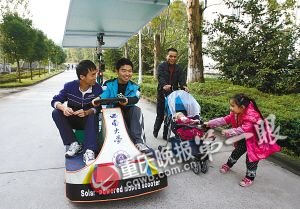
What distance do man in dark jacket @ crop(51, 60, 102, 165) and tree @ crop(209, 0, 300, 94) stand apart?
7830mm

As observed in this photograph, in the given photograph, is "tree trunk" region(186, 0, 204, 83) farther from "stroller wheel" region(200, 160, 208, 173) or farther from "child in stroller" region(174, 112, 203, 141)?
"stroller wheel" region(200, 160, 208, 173)

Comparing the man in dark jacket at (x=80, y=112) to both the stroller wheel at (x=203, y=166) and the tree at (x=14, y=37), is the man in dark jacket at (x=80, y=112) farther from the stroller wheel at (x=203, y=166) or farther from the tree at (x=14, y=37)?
the tree at (x=14, y=37)

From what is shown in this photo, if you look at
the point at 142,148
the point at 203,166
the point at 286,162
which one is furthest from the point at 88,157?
the point at 286,162

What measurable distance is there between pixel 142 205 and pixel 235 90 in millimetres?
7069

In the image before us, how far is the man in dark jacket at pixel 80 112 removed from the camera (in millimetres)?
3227

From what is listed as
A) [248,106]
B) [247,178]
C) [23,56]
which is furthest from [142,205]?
[23,56]

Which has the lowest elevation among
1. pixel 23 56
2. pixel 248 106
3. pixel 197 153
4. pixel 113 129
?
pixel 197 153

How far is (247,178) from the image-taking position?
3385 millimetres

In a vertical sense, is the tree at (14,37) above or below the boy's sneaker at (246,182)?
above

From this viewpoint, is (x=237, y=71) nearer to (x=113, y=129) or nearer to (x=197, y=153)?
(x=197, y=153)

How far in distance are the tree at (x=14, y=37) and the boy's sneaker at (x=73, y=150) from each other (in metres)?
17.2

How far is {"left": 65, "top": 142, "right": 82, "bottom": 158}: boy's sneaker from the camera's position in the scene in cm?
318

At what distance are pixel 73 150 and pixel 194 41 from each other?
27.1ft

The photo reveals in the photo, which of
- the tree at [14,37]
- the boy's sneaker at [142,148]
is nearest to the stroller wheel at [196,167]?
the boy's sneaker at [142,148]
